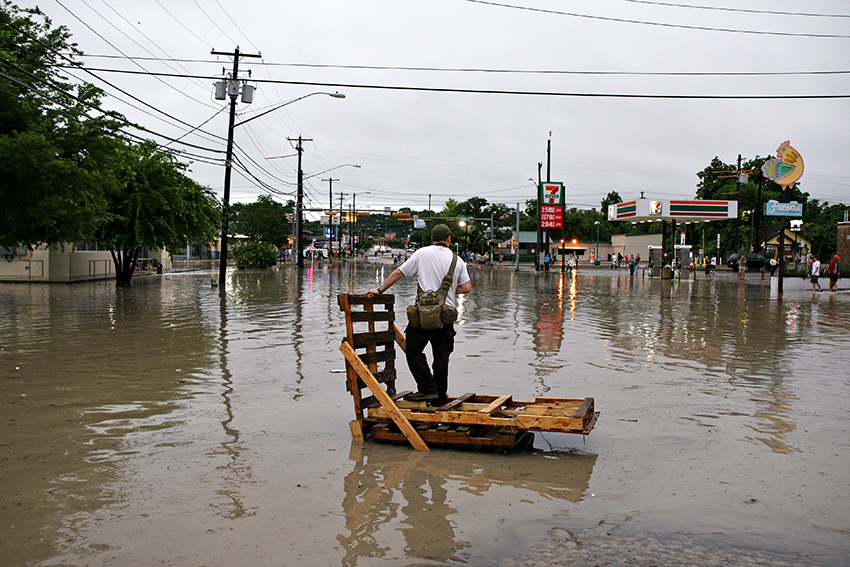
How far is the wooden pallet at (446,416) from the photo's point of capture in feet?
19.0

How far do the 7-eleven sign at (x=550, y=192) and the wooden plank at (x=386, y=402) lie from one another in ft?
176

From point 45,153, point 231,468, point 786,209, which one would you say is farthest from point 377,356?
point 786,209

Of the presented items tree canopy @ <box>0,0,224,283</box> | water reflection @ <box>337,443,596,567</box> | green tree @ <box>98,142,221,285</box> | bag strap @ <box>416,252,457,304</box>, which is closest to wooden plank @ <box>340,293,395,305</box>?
bag strap @ <box>416,252,457,304</box>

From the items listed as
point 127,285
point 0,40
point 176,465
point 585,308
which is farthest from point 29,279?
point 176,465

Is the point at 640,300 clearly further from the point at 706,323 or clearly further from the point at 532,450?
the point at 532,450

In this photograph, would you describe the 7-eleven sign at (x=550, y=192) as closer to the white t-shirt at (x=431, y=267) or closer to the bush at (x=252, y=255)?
the bush at (x=252, y=255)

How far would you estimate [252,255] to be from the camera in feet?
188

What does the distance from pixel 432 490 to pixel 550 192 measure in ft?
182

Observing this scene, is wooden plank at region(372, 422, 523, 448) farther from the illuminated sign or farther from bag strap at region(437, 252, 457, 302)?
the illuminated sign

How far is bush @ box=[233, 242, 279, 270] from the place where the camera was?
187 ft

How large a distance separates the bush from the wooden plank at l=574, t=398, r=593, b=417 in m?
53.2

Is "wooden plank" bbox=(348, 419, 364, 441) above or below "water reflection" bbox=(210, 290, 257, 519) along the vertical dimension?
above

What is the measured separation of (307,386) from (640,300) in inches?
706

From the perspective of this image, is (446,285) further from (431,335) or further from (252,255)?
(252,255)
